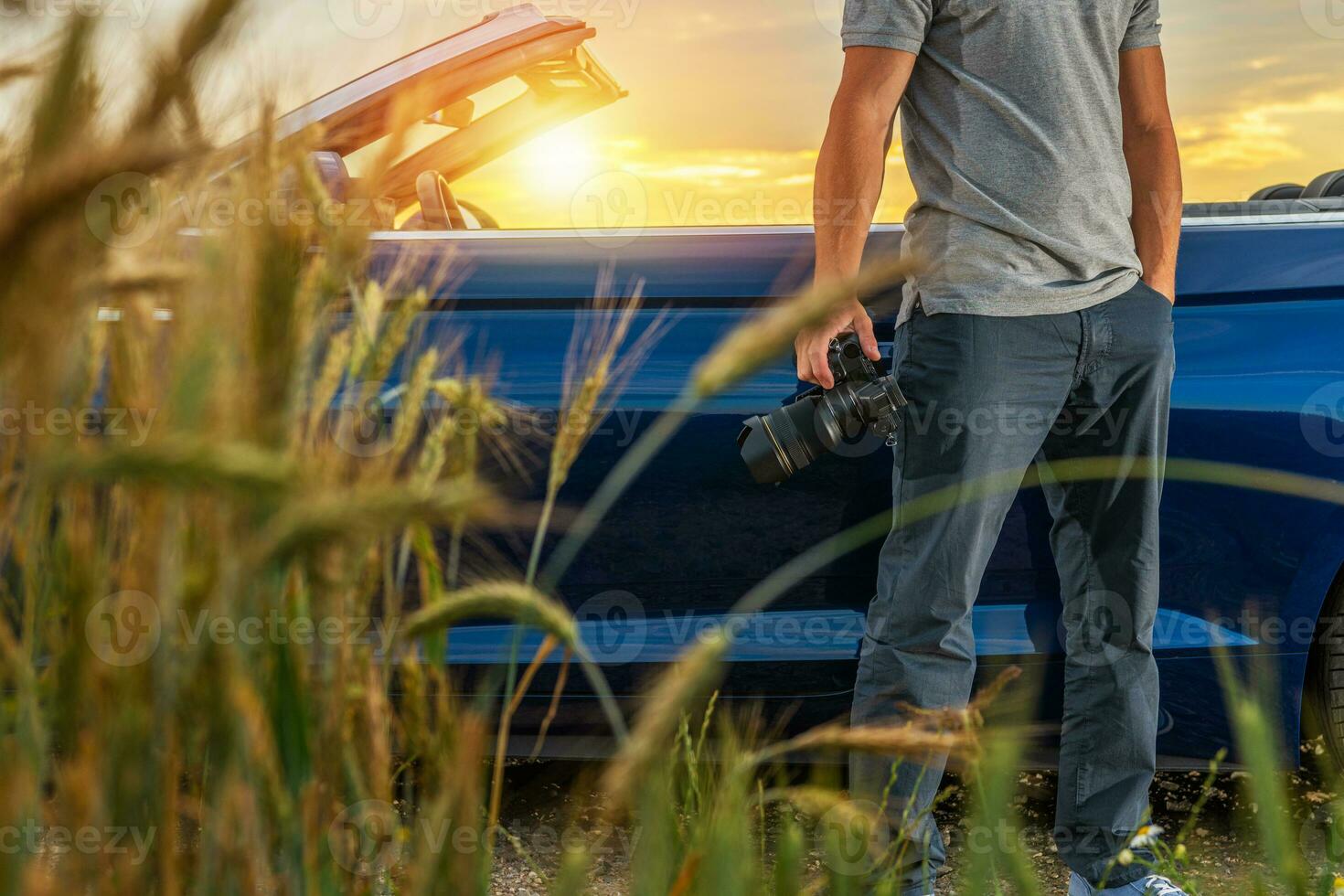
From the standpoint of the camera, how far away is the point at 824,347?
1795 millimetres

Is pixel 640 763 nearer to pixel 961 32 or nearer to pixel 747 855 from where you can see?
pixel 747 855

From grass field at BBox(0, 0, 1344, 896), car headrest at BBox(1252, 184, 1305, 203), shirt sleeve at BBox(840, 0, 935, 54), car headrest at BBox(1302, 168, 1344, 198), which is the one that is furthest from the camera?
car headrest at BBox(1252, 184, 1305, 203)

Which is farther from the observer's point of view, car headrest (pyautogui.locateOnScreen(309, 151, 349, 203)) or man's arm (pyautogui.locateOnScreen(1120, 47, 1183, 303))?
car headrest (pyautogui.locateOnScreen(309, 151, 349, 203))

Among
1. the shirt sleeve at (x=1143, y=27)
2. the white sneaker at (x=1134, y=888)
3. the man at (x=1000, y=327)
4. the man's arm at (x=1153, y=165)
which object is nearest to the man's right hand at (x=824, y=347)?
the man at (x=1000, y=327)

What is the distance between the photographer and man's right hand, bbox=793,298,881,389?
1792 mm

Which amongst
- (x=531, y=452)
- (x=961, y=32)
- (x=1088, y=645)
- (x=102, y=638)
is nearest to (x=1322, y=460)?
(x=1088, y=645)

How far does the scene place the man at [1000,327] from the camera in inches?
69.4

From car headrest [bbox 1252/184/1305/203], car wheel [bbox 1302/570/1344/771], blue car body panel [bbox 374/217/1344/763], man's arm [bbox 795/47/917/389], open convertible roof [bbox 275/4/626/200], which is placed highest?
open convertible roof [bbox 275/4/626/200]

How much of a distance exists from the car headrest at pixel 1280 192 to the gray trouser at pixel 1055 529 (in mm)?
1356

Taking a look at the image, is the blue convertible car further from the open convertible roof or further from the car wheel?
the open convertible roof

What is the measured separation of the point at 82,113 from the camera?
51 centimetres

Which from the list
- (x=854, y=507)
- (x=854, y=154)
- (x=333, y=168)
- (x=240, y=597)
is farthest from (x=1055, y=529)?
(x=240, y=597)

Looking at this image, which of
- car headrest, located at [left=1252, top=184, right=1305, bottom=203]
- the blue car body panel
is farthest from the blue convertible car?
car headrest, located at [left=1252, top=184, right=1305, bottom=203]

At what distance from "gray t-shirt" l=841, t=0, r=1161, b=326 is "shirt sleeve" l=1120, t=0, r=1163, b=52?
11cm
